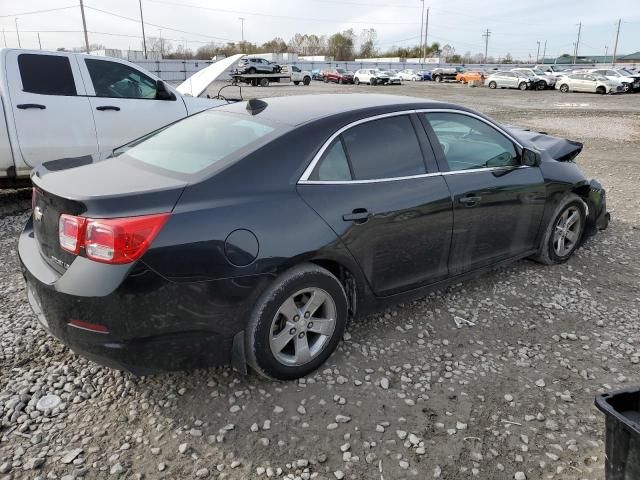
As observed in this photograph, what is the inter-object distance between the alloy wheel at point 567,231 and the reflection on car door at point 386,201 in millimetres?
1593

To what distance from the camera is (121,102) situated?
6.27 m

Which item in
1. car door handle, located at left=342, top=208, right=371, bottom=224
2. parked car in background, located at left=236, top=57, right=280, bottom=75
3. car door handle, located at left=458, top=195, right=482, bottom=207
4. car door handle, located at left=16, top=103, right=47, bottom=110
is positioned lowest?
car door handle, located at left=458, top=195, right=482, bottom=207

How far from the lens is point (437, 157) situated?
3.50m

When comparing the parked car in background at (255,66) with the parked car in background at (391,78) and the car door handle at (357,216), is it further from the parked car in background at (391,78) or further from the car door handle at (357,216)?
the car door handle at (357,216)

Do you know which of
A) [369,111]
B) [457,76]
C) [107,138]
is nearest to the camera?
[369,111]

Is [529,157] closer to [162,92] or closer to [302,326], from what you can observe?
[302,326]

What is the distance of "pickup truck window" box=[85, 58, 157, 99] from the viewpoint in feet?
20.3

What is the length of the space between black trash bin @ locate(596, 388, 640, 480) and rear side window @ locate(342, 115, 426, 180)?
1.79 m

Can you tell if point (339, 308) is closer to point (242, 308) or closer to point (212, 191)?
point (242, 308)

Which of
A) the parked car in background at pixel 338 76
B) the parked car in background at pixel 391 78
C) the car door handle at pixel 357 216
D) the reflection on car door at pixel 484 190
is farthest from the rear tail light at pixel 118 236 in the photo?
the parked car in background at pixel 338 76

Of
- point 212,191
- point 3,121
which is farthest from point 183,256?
point 3,121

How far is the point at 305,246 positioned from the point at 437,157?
4.33 feet

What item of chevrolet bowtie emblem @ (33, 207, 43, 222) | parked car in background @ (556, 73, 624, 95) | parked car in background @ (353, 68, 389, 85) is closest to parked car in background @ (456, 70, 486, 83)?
parked car in background @ (353, 68, 389, 85)

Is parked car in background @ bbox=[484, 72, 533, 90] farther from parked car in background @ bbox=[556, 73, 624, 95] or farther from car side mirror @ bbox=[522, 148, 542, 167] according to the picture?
car side mirror @ bbox=[522, 148, 542, 167]
